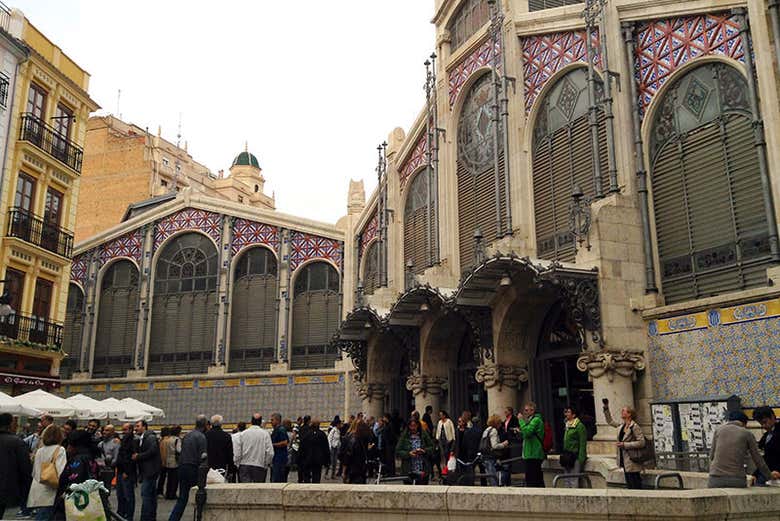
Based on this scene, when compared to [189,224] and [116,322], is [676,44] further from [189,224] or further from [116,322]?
[116,322]

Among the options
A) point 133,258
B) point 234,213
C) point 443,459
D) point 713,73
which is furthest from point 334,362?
point 713,73

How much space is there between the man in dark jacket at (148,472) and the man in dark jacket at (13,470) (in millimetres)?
3357

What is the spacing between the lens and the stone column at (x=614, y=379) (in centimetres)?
1569

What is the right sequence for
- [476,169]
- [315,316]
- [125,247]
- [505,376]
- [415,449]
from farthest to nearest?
[125,247]
[315,316]
[476,169]
[505,376]
[415,449]

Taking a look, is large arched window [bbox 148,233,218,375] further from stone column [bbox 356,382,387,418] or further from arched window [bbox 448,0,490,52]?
arched window [bbox 448,0,490,52]

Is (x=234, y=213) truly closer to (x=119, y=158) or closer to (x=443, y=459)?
(x=443, y=459)

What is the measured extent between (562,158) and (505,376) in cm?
578

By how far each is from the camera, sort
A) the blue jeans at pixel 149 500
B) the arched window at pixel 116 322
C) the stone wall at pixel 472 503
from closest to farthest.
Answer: the stone wall at pixel 472 503
the blue jeans at pixel 149 500
the arched window at pixel 116 322

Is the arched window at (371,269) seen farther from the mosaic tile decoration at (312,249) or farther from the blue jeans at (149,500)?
the blue jeans at (149,500)

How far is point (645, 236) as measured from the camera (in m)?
16.7

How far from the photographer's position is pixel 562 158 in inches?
767

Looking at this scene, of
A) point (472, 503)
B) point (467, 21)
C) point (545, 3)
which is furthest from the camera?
point (467, 21)

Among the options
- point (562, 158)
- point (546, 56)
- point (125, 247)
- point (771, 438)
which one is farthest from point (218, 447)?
point (125, 247)

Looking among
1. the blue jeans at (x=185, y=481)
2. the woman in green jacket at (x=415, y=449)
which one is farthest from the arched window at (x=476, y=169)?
the blue jeans at (x=185, y=481)
